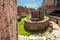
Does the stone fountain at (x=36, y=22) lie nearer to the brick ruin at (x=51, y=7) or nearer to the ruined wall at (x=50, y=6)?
the brick ruin at (x=51, y=7)

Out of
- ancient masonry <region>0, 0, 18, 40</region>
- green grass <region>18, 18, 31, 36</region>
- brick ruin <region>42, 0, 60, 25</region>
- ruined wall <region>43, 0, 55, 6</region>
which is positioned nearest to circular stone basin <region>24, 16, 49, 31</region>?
green grass <region>18, 18, 31, 36</region>

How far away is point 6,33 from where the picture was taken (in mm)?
1695

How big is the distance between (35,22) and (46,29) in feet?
2.69

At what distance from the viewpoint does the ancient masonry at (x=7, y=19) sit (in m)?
1.60

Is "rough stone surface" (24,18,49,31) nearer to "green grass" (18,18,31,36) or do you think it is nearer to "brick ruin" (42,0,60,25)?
"green grass" (18,18,31,36)

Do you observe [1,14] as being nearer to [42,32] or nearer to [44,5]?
[42,32]

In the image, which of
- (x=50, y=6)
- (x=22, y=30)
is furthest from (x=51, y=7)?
(x=22, y=30)

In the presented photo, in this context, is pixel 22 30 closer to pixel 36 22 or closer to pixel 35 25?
pixel 35 25

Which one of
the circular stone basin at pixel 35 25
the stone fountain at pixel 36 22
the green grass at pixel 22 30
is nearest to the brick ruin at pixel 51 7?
the green grass at pixel 22 30

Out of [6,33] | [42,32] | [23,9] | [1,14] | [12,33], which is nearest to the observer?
[1,14]

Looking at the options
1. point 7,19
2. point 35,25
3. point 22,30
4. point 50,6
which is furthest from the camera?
point 50,6

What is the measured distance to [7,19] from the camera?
1693 mm

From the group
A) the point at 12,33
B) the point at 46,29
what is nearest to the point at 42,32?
the point at 46,29

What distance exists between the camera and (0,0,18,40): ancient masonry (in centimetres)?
160
